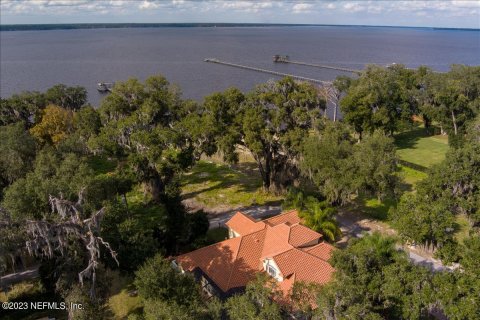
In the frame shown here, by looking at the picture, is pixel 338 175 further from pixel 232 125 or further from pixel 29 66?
pixel 29 66

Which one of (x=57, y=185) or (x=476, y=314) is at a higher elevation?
(x=57, y=185)

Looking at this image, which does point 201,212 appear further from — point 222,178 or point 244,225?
point 222,178

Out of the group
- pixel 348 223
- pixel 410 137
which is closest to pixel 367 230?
pixel 348 223

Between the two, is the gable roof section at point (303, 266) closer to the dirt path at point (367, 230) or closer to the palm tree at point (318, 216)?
the palm tree at point (318, 216)

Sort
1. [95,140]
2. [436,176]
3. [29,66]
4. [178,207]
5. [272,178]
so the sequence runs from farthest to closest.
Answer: [29,66] < [272,178] < [95,140] < [436,176] < [178,207]

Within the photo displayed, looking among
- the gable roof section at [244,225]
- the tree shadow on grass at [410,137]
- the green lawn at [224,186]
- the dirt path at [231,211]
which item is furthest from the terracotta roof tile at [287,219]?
the tree shadow on grass at [410,137]

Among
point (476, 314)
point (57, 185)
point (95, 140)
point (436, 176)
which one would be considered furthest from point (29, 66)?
point (476, 314)

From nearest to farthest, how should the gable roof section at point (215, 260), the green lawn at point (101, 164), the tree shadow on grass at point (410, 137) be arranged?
the gable roof section at point (215, 260)
the green lawn at point (101, 164)
the tree shadow on grass at point (410, 137)
